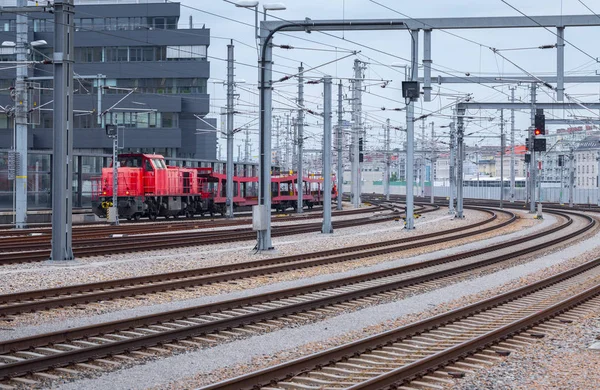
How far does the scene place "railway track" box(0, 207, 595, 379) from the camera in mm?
10766

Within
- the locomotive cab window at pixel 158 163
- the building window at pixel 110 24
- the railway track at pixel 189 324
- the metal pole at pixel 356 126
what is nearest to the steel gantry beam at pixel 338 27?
the railway track at pixel 189 324

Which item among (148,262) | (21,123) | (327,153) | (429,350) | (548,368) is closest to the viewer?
(548,368)

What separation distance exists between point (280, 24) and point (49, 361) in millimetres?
19632

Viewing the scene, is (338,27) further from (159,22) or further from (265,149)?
(159,22)

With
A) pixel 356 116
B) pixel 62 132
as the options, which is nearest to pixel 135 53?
pixel 356 116

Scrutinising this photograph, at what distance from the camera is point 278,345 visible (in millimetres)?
12195

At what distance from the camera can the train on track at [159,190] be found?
1794 inches

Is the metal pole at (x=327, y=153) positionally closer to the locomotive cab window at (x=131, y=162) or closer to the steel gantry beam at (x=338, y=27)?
the steel gantry beam at (x=338, y=27)

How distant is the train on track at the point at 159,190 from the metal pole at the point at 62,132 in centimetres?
2177

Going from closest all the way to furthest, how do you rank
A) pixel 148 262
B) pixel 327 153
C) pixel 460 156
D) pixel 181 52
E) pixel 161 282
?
1. pixel 161 282
2. pixel 148 262
3. pixel 327 153
4. pixel 460 156
5. pixel 181 52

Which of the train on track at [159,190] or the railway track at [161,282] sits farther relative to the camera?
the train on track at [159,190]

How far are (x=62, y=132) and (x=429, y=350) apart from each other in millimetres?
13781

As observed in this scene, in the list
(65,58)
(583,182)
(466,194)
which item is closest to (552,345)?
(65,58)

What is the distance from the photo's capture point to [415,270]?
2327 cm
